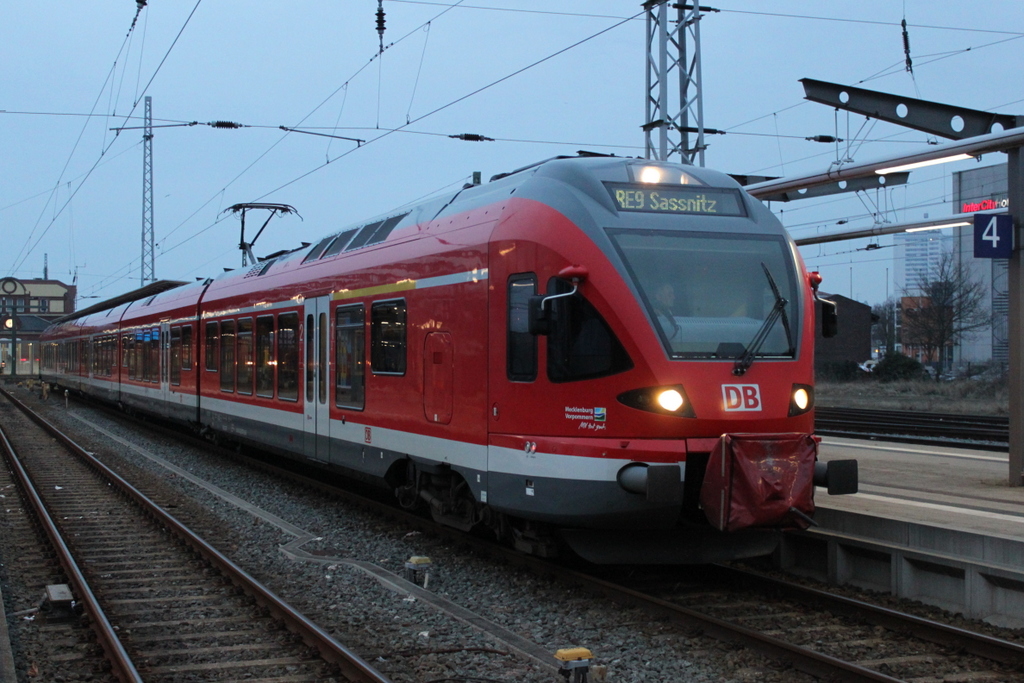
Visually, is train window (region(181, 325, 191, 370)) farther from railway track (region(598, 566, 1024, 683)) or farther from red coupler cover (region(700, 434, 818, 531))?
red coupler cover (region(700, 434, 818, 531))

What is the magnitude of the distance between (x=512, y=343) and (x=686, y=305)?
1.45 meters

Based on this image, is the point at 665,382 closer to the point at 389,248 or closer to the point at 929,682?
the point at 929,682

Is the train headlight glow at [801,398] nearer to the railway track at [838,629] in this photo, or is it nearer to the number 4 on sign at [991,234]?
the railway track at [838,629]

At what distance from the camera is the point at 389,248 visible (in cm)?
1038

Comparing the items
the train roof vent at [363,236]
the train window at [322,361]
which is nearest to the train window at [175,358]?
the train window at [322,361]

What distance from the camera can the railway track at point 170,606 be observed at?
20.1ft

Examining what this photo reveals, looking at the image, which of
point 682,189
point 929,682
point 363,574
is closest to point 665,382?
point 682,189

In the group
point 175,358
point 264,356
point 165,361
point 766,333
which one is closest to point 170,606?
point 766,333

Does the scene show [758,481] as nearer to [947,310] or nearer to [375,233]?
[375,233]

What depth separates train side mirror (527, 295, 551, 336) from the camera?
24.2 feet

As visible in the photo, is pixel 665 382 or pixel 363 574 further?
pixel 363 574

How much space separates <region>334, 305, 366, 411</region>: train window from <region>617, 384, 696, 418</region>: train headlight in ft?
14.3

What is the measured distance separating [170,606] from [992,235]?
909 cm

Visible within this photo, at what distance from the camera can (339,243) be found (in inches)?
486
